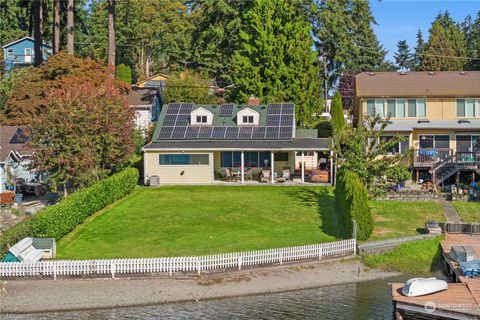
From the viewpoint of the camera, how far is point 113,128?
43.5 m

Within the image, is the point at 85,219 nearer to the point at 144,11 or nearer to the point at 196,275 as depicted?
the point at 196,275

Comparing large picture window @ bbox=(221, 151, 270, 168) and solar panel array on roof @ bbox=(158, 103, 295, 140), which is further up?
solar panel array on roof @ bbox=(158, 103, 295, 140)

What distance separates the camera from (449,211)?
40.5 metres

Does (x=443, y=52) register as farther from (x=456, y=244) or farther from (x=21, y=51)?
(x=456, y=244)

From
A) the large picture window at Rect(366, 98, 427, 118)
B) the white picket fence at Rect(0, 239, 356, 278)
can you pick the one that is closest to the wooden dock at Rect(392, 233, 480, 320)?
the white picket fence at Rect(0, 239, 356, 278)

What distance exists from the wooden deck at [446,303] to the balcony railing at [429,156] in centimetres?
2444

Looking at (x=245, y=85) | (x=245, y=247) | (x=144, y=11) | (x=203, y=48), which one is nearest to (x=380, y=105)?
(x=245, y=85)

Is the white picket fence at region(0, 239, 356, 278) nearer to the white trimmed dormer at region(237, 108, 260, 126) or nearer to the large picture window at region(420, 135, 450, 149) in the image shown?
the white trimmed dormer at region(237, 108, 260, 126)

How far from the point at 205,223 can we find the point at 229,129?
1459cm

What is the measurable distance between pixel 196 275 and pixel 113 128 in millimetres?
16632

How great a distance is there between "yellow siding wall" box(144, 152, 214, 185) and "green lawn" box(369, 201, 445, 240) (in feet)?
41.8

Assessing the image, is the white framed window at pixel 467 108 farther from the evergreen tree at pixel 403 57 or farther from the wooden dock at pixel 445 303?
the evergreen tree at pixel 403 57

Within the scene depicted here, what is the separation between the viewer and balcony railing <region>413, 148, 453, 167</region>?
4909 cm

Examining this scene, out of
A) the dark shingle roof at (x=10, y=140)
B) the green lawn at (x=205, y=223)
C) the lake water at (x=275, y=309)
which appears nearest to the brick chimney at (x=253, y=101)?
the green lawn at (x=205, y=223)
